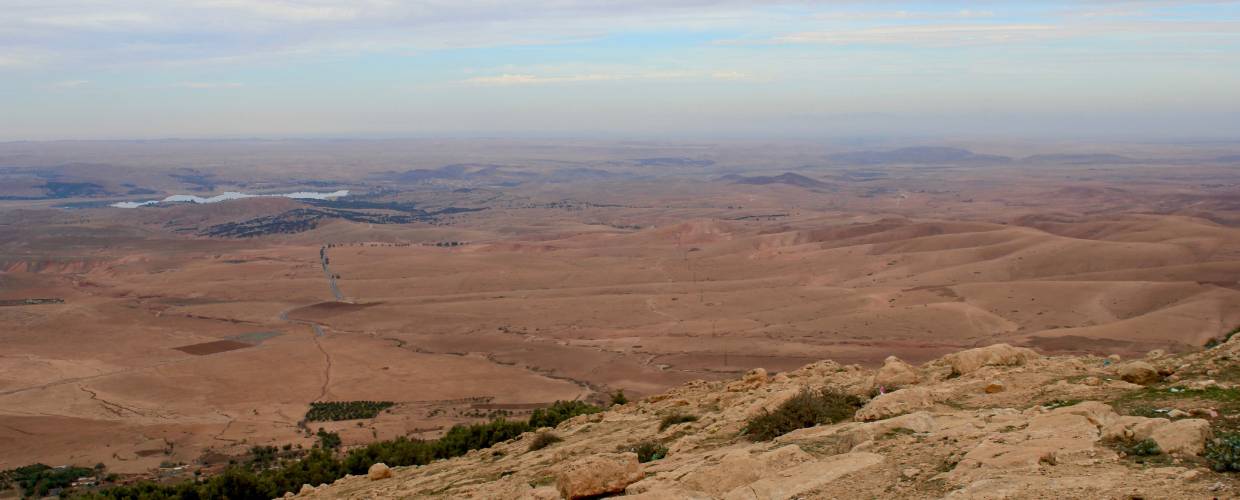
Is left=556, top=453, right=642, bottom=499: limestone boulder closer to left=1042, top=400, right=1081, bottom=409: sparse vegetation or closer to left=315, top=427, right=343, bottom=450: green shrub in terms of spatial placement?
left=1042, top=400, right=1081, bottom=409: sparse vegetation

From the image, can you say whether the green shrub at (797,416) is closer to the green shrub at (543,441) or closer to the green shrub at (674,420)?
the green shrub at (674,420)

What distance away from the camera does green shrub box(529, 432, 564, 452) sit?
15.0m

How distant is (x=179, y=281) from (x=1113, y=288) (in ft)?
245

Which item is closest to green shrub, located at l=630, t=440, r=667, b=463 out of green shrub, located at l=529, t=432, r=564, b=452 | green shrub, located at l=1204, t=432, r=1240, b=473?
green shrub, located at l=529, t=432, r=564, b=452

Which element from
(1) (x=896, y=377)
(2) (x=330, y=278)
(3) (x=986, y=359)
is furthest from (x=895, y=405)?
(2) (x=330, y=278)

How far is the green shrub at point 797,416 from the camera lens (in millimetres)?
11609

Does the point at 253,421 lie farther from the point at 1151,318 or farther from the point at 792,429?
the point at 1151,318

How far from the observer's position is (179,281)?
260ft

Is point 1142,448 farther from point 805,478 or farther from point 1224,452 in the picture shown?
point 805,478

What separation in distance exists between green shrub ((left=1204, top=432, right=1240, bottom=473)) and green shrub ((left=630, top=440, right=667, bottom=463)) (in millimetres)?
6183

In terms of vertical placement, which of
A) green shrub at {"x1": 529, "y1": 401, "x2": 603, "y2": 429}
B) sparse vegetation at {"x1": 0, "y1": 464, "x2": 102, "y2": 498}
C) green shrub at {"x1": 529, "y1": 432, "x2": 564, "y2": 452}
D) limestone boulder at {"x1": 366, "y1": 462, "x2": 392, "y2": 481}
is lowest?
sparse vegetation at {"x1": 0, "y1": 464, "x2": 102, "y2": 498}

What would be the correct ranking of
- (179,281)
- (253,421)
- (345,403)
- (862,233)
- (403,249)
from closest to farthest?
(253,421), (345,403), (179,281), (862,233), (403,249)

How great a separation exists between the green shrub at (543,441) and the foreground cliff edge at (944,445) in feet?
0.09

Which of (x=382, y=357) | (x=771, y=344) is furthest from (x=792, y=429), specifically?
(x=382, y=357)
